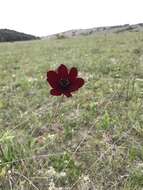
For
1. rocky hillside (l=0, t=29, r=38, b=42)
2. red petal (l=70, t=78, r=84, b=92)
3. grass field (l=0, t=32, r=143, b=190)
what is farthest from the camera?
rocky hillside (l=0, t=29, r=38, b=42)

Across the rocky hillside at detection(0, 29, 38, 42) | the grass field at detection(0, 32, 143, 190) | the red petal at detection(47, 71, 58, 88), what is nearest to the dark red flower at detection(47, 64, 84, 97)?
the red petal at detection(47, 71, 58, 88)

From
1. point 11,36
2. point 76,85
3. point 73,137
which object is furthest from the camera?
point 11,36

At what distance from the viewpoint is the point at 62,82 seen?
2.81m

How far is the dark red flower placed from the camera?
280cm

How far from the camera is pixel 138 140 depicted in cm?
509

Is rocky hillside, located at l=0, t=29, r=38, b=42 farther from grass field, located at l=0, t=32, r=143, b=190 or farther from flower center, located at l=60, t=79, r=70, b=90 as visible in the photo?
flower center, located at l=60, t=79, r=70, b=90

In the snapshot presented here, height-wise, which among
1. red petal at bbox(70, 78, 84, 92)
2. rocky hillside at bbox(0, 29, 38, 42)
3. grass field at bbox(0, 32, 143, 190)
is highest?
red petal at bbox(70, 78, 84, 92)

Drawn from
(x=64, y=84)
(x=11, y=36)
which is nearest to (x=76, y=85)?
(x=64, y=84)

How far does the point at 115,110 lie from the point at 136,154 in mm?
1523

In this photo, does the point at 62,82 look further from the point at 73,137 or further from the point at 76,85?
the point at 73,137

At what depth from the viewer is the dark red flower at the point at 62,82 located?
9.18 feet

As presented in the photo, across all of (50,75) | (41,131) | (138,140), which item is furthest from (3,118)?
(50,75)

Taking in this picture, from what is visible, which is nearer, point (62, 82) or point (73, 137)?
point (62, 82)

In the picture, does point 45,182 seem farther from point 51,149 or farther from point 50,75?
point 50,75
